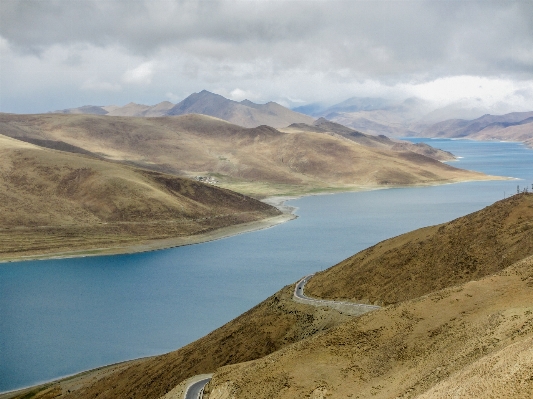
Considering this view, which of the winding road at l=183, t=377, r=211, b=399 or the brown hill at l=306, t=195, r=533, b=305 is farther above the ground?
the brown hill at l=306, t=195, r=533, b=305

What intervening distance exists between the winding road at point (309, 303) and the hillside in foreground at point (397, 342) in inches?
51.7

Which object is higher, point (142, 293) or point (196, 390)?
point (196, 390)

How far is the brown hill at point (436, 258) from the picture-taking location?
187ft

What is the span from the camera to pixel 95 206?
16725 cm

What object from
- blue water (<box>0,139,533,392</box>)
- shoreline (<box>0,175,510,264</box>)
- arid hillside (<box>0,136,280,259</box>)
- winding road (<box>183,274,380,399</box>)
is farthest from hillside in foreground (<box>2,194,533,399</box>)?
arid hillside (<box>0,136,280,259</box>)

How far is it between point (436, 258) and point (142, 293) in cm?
5656

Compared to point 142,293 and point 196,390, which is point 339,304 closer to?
point 196,390

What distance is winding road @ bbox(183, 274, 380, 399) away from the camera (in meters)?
41.5

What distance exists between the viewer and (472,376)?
25375mm

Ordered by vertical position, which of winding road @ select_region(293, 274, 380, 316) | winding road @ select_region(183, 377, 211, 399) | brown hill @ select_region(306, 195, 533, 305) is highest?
brown hill @ select_region(306, 195, 533, 305)

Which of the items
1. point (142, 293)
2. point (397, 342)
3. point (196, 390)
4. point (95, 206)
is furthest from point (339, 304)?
point (95, 206)

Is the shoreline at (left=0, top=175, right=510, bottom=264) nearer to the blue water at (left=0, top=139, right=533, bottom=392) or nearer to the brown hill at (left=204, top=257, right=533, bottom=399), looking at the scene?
the blue water at (left=0, top=139, right=533, bottom=392)

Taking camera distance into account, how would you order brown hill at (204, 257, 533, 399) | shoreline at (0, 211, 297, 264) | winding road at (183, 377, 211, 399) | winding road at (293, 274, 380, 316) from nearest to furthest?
brown hill at (204, 257, 533, 399) → winding road at (183, 377, 211, 399) → winding road at (293, 274, 380, 316) → shoreline at (0, 211, 297, 264)

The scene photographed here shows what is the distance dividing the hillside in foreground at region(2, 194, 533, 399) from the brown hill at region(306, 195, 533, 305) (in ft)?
0.59
